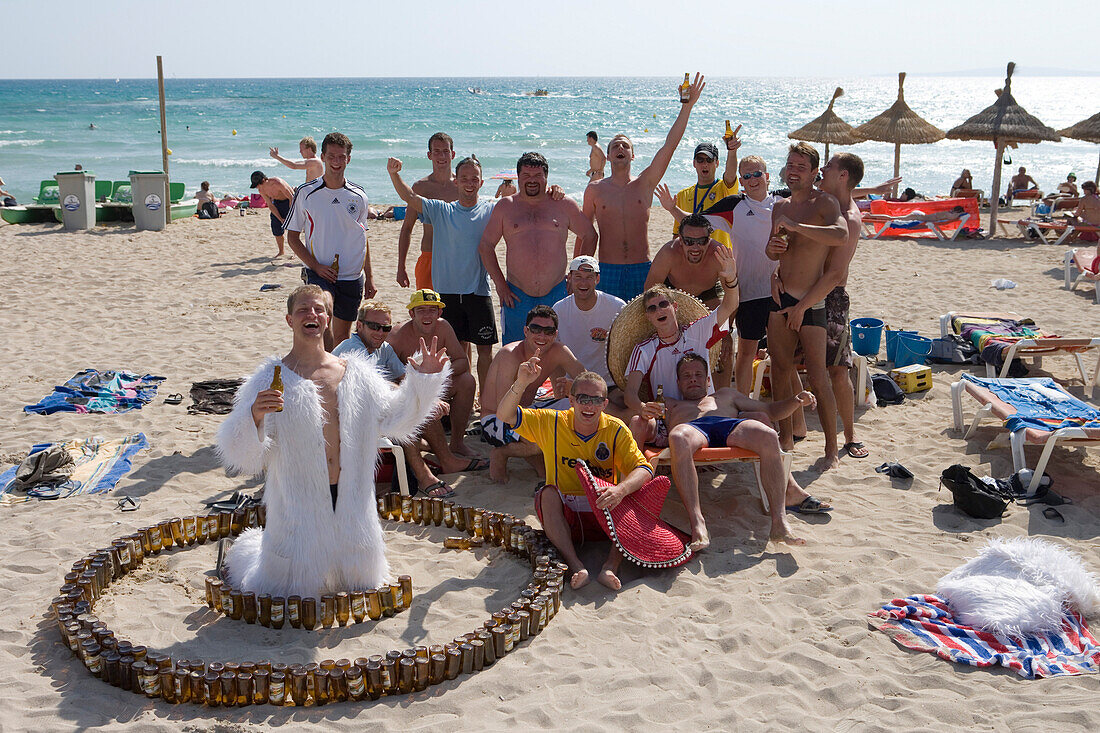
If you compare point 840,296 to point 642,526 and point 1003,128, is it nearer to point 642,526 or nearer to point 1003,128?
point 642,526

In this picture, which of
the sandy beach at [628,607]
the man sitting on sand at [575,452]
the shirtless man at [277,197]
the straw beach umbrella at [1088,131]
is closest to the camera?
the sandy beach at [628,607]

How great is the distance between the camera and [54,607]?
427cm

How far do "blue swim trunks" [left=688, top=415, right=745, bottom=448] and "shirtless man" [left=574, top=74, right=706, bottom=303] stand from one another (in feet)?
6.51

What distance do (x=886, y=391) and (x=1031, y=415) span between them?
169 centimetres

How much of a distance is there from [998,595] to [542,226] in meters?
3.93

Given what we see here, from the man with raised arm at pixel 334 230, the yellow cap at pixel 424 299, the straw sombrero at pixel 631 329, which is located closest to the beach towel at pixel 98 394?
the man with raised arm at pixel 334 230

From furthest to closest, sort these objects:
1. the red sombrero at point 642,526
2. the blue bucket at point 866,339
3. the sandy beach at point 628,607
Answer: the blue bucket at point 866,339
the red sombrero at point 642,526
the sandy beach at point 628,607

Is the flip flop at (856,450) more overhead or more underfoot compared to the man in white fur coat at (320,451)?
more underfoot

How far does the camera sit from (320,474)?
4.14m

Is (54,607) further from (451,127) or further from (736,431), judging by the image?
(451,127)

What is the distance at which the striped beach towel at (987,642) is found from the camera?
3.97 metres

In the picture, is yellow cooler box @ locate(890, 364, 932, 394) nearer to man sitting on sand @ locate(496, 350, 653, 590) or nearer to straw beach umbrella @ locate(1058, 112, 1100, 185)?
man sitting on sand @ locate(496, 350, 653, 590)

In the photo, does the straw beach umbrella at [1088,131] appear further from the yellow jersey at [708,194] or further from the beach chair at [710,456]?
the beach chair at [710,456]

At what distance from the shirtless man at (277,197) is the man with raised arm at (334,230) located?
2.54 m
